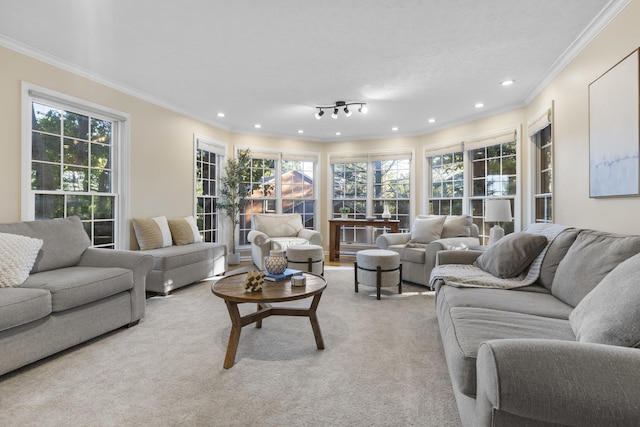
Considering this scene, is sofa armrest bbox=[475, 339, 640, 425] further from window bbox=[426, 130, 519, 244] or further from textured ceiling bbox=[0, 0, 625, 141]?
window bbox=[426, 130, 519, 244]

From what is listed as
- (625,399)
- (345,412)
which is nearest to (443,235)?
(345,412)

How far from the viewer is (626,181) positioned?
2.38 meters

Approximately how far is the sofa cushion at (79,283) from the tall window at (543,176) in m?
4.51

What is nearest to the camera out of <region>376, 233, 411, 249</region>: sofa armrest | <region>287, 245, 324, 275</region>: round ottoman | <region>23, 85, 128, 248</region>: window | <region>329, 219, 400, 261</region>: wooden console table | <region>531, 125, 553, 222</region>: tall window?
<region>23, 85, 128, 248</region>: window

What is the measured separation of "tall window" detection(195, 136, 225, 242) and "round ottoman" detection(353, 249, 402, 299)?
3167 millimetres

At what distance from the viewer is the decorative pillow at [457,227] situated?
4.73 meters

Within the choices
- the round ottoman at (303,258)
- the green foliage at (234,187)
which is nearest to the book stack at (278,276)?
the round ottoman at (303,258)

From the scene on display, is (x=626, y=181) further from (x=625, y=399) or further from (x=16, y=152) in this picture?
(x=16, y=152)

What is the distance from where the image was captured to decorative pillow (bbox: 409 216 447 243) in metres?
4.74

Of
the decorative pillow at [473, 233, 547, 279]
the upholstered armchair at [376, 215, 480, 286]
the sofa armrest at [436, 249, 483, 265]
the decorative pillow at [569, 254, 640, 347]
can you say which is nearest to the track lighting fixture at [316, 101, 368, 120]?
the upholstered armchair at [376, 215, 480, 286]

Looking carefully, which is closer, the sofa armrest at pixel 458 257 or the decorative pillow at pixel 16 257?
the decorative pillow at pixel 16 257

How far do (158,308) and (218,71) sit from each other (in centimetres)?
267

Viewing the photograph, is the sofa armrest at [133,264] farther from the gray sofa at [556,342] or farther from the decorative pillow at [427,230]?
the decorative pillow at [427,230]

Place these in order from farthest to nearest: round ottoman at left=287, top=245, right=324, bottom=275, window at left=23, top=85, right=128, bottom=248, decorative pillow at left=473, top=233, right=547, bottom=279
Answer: round ottoman at left=287, top=245, right=324, bottom=275 → window at left=23, top=85, right=128, bottom=248 → decorative pillow at left=473, top=233, right=547, bottom=279
